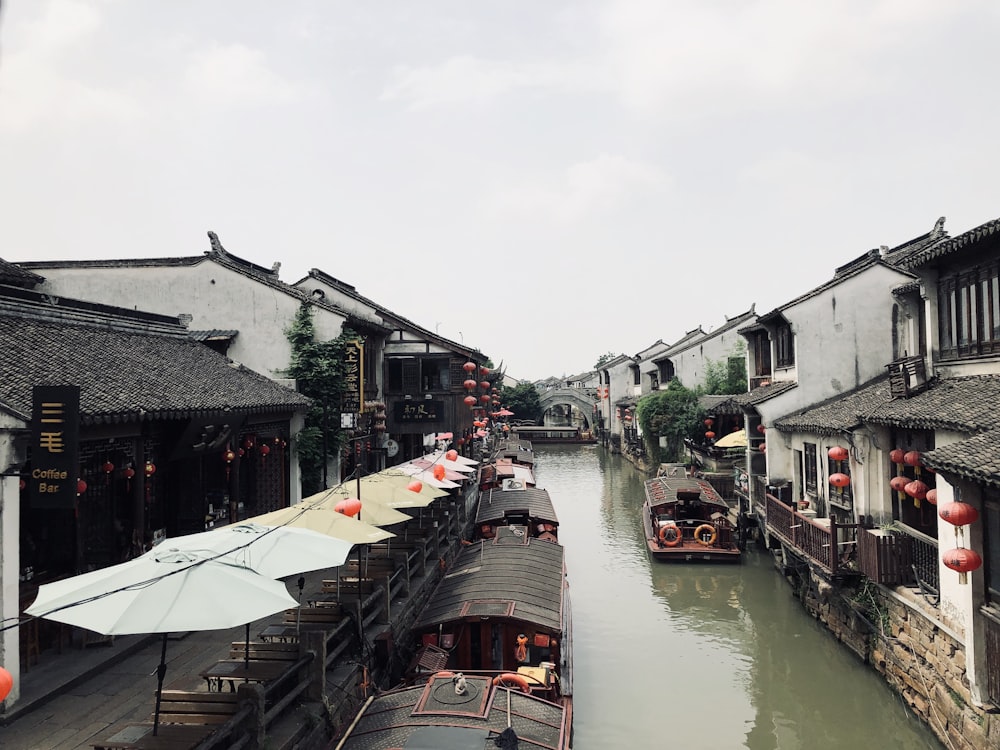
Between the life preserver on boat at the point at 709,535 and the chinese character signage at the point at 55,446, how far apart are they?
18.3m

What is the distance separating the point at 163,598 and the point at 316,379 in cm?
1378

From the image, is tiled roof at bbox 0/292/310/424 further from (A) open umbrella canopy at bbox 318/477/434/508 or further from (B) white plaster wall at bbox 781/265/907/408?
(B) white plaster wall at bbox 781/265/907/408

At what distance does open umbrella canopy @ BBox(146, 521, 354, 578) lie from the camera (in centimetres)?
728

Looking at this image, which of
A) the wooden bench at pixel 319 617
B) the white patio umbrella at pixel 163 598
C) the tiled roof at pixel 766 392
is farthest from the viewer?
the tiled roof at pixel 766 392

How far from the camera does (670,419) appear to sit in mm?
38656

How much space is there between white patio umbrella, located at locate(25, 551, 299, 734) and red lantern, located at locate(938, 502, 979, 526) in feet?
26.3

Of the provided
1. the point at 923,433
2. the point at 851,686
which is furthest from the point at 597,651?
the point at 923,433

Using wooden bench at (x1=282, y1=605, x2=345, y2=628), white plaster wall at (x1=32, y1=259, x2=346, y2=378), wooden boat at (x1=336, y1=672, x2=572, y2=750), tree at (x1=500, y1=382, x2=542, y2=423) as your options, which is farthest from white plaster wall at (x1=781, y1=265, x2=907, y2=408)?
tree at (x1=500, y1=382, x2=542, y2=423)

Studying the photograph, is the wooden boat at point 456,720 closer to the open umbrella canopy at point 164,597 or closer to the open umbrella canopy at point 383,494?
the open umbrella canopy at point 164,597

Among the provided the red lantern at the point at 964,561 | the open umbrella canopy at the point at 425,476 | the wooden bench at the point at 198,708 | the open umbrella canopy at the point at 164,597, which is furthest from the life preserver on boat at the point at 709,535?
the open umbrella canopy at the point at 164,597

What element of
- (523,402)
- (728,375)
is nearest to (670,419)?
(728,375)

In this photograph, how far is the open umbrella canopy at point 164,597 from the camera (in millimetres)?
5684

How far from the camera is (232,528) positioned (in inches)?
339

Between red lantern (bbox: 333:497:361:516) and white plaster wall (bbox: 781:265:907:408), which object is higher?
white plaster wall (bbox: 781:265:907:408)
